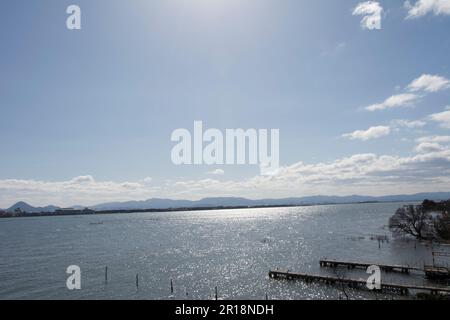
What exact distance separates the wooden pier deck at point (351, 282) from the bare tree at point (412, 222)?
216ft

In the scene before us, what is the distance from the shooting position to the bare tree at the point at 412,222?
359 feet

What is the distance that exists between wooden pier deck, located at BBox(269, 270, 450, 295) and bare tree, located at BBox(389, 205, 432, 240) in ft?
216

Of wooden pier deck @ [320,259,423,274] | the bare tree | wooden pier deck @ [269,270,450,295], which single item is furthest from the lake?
the bare tree

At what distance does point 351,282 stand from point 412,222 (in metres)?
68.8

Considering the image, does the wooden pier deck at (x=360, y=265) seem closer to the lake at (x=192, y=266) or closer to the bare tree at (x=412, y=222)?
the lake at (x=192, y=266)

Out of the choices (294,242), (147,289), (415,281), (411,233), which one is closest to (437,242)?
(411,233)

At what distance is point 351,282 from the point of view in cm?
5681

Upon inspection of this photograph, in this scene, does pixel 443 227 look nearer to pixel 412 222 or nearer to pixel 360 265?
pixel 412 222

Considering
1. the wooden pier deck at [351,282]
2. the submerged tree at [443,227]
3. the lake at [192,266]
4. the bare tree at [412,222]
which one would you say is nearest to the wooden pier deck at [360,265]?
the lake at [192,266]

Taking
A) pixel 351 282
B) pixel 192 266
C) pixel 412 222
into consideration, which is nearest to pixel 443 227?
pixel 412 222

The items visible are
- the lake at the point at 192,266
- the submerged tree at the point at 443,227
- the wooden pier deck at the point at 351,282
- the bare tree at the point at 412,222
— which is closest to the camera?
the wooden pier deck at the point at 351,282

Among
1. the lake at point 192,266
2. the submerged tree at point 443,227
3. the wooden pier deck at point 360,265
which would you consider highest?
the submerged tree at point 443,227
